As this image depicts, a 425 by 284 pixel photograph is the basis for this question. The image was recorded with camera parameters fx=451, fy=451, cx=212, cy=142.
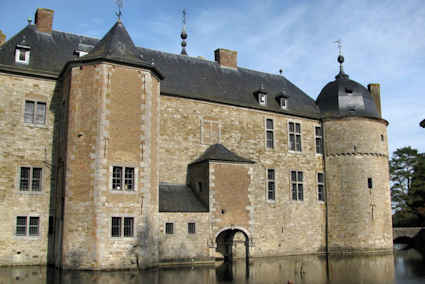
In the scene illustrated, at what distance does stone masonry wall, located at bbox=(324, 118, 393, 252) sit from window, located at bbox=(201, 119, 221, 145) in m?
7.94

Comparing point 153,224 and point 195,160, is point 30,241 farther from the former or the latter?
point 195,160

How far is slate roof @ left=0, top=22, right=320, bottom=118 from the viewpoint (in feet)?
68.1

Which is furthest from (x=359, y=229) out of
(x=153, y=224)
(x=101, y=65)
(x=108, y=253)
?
(x=101, y=65)

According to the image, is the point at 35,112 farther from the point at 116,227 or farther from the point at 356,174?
the point at 356,174

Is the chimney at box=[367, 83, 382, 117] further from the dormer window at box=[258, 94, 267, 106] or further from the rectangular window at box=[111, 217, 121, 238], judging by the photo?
the rectangular window at box=[111, 217, 121, 238]

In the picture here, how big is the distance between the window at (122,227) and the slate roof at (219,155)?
5.51 m

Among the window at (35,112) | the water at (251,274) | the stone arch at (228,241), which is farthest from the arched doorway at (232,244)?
the window at (35,112)

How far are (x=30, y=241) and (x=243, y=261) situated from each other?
10.2 meters

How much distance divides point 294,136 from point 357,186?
491 cm

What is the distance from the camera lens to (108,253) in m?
17.9

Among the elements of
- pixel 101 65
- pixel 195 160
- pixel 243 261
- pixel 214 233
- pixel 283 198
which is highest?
pixel 101 65

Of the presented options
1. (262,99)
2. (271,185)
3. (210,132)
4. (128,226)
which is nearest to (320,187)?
(271,185)

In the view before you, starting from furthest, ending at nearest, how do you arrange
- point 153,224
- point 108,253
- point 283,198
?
point 283,198
point 153,224
point 108,253

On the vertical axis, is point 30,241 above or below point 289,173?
below
